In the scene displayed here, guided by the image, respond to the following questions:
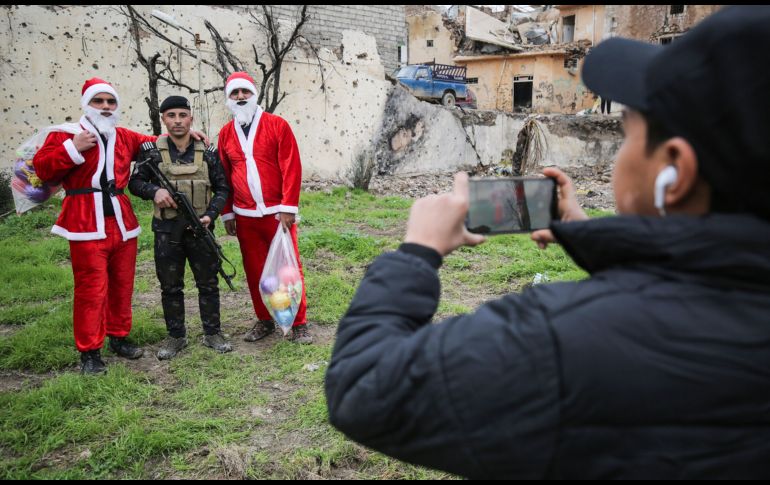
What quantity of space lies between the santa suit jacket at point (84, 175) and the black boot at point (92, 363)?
2.71 feet

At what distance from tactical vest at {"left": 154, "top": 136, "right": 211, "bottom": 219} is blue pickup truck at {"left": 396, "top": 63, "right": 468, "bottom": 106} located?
15.7 meters

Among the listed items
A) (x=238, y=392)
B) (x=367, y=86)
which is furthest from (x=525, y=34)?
(x=238, y=392)

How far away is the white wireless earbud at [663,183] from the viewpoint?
85 cm

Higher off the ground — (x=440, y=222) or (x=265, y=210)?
(x=440, y=222)

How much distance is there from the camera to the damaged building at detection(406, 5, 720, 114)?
26.5m

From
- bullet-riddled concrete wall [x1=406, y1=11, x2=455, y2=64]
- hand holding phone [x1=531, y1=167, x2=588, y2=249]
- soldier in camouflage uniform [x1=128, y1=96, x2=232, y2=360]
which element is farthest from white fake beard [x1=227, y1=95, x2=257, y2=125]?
bullet-riddled concrete wall [x1=406, y1=11, x2=455, y2=64]

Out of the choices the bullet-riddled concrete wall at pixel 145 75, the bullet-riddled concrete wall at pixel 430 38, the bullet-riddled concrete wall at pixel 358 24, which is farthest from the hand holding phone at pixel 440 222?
the bullet-riddled concrete wall at pixel 430 38

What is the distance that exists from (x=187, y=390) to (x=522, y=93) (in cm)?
2796

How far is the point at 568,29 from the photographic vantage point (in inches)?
1251

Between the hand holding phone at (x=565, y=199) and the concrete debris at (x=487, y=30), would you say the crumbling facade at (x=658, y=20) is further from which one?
the hand holding phone at (x=565, y=199)

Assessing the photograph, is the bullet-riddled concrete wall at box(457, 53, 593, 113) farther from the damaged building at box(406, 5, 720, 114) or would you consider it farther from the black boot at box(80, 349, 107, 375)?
the black boot at box(80, 349, 107, 375)

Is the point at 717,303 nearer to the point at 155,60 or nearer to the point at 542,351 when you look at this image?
the point at 542,351

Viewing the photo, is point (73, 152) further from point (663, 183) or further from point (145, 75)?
point (145, 75)

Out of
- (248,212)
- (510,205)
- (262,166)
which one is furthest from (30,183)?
(510,205)
